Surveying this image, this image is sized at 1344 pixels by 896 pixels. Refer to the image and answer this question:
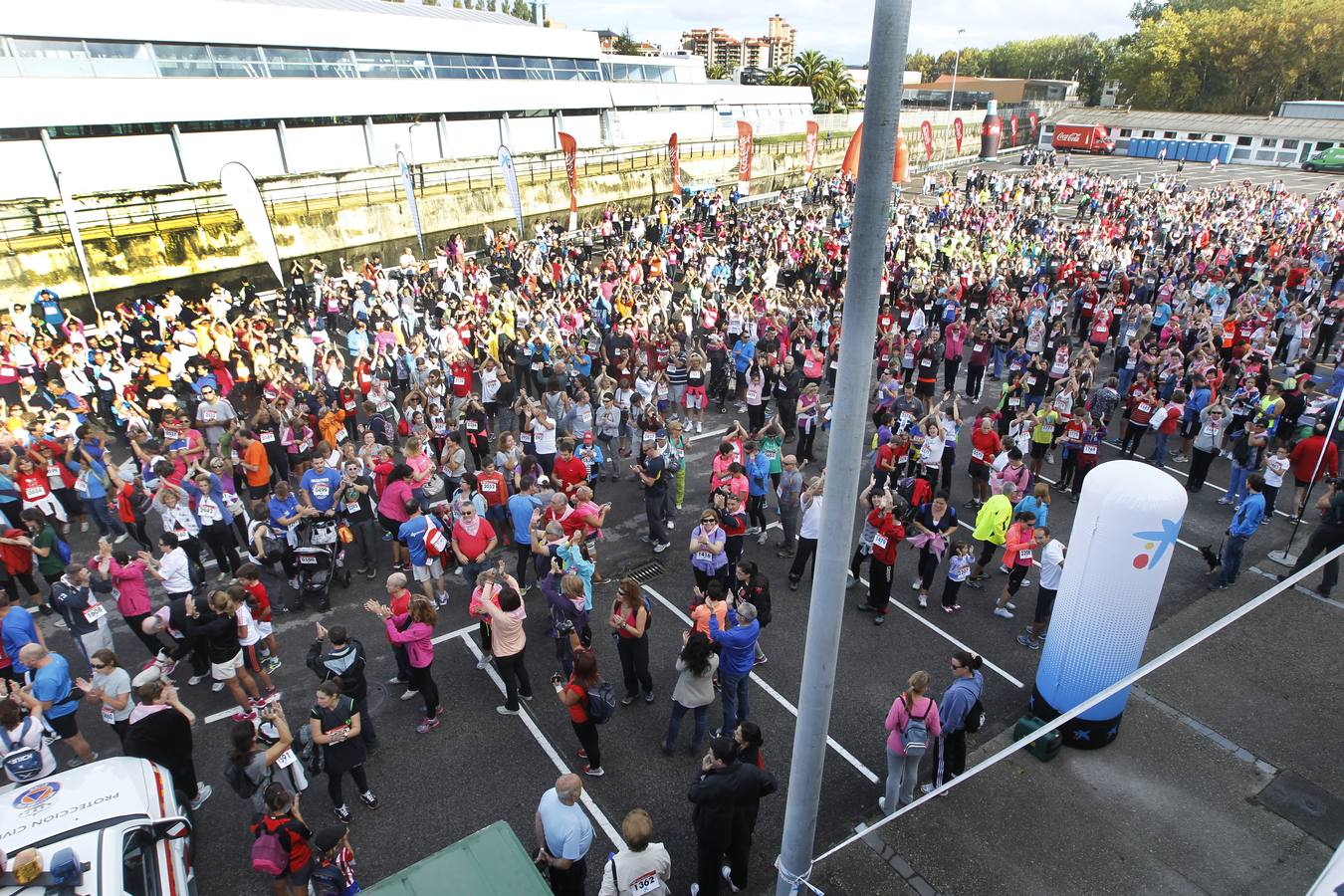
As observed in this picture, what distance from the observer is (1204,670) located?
7.98 meters

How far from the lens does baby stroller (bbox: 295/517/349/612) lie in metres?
8.72

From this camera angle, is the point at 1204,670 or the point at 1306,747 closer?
the point at 1306,747

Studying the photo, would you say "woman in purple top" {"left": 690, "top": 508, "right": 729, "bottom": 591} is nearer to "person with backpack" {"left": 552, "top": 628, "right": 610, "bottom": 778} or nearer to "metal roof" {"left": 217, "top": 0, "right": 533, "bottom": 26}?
"person with backpack" {"left": 552, "top": 628, "right": 610, "bottom": 778}

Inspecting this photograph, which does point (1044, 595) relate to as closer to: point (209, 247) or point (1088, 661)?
point (1088, 661)

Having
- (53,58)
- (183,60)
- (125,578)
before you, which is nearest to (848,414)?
(125,578)

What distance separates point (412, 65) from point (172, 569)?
36541 millimetres

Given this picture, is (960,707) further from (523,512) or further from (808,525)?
(523,512)

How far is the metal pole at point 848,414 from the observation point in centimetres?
320

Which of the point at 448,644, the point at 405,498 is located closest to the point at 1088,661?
the point at 448,644

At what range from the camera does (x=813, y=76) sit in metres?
66.4

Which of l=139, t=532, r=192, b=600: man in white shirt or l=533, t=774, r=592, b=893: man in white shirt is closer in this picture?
l=533, t=774, r=592, b=893: man in white shirt

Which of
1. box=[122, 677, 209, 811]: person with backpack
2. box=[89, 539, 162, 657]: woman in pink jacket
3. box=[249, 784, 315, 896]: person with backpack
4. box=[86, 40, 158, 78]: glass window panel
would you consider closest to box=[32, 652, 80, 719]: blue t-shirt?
box=[122, 677, 209, 811]: person with backpack

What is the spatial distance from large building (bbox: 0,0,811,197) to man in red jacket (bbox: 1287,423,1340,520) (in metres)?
28.0

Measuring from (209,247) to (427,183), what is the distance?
32.9ft
